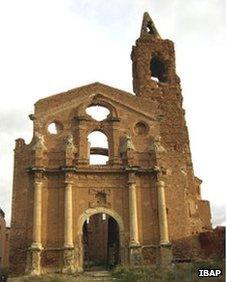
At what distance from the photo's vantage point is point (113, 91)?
28.8m

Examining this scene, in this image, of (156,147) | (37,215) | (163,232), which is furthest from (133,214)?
(37,215)

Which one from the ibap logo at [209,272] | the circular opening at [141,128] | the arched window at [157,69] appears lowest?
the ibap logo at [209,272]

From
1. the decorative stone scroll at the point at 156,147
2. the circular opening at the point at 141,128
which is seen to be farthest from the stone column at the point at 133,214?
the circular opening at the point at 141,128

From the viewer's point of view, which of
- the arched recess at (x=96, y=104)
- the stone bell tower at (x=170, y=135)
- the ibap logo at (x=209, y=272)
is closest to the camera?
the ibap logo at (x=209, y=272)

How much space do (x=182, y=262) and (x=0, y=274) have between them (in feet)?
46.3

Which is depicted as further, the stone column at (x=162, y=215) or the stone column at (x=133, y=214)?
the stone column at (x=162, y=215)

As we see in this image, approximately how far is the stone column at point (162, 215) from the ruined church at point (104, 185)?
0.17 feet

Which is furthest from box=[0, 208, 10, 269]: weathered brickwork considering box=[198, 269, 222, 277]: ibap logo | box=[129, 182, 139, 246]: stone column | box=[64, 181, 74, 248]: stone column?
box=[198, 269, 222, 277]: ibap logo

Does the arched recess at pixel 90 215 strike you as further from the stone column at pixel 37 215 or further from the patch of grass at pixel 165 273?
the patch of grass at pixel 165 273

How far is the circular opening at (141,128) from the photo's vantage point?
1100 inches

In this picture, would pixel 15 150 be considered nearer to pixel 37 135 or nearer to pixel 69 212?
pixel 37 135

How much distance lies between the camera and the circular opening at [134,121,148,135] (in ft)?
91.7

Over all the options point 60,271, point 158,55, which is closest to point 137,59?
point 158,55

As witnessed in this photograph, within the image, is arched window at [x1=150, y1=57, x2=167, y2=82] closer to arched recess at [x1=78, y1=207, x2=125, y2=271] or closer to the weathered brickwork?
arched recess at [x1=78, y1=207, x2=125, y2=271]
